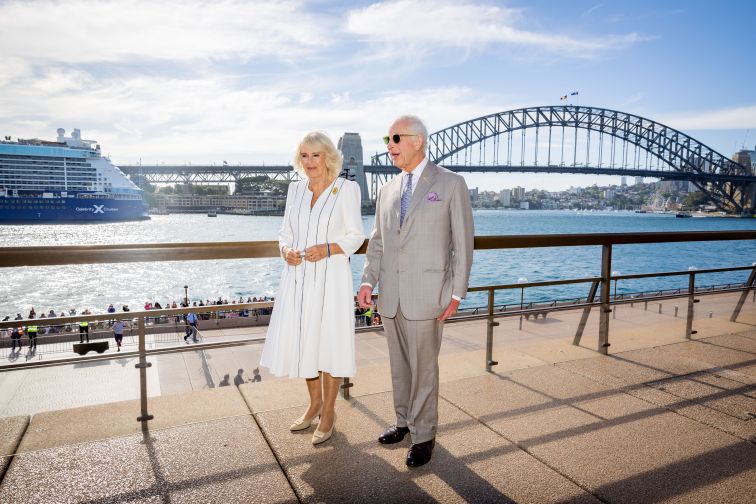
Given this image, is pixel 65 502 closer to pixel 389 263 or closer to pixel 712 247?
pixel 389 263

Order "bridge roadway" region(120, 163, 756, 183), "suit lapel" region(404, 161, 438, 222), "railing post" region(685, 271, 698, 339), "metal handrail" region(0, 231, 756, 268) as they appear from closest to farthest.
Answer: "metal handrail" region(0, 231, 756, 268)
"suit lapel" region(404, 161, 438, 222)
"railing post" region(685, 271, 698, 339)
"bridge roadway" region(120, 163, 756, 183)

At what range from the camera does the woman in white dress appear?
2.14 m

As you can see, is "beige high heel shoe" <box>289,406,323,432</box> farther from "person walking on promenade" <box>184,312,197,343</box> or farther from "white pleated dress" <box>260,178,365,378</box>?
"person walking on promenade" <box>184,312,197,343</box>

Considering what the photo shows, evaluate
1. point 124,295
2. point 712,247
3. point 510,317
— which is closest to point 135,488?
point 510,317

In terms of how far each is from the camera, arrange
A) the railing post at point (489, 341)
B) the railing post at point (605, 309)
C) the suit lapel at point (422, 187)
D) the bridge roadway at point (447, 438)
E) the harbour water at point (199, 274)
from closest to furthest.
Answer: the bridge roadway at point (447, 438), the suit lapel at point (422, 187), the railing post at point (489, 341), the railing post at point (605, 309), the harbour water at point (199, 274)

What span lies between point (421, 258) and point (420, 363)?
40cm

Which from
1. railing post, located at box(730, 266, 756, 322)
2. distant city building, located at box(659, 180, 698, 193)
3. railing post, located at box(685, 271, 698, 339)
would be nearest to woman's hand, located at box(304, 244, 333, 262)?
railing post, located at box(685, 271, 698, 339)

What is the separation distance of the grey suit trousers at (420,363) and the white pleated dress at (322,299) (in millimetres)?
189

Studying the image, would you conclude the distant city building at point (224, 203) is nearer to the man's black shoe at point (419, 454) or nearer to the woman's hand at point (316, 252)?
the woman's hand at point (316, 252)

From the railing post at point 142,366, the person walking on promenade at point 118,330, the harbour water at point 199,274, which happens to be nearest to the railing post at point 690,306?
the railing post at point 142,366

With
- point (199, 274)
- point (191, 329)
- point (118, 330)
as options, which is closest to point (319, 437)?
point (118, 330)

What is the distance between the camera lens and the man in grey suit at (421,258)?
6.54ft

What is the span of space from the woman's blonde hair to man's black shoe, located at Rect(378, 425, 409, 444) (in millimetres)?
1041

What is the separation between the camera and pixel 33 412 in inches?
94.4
